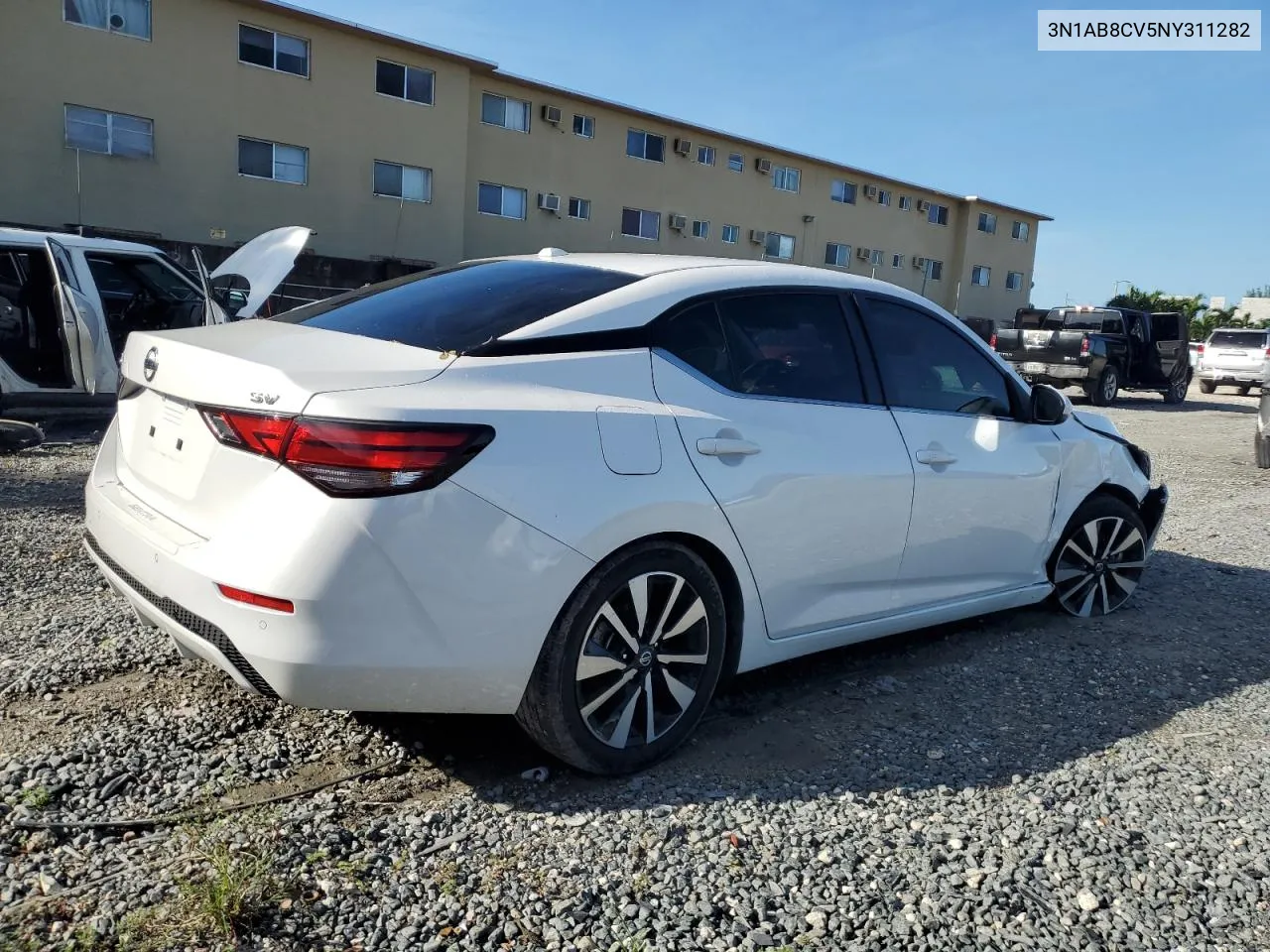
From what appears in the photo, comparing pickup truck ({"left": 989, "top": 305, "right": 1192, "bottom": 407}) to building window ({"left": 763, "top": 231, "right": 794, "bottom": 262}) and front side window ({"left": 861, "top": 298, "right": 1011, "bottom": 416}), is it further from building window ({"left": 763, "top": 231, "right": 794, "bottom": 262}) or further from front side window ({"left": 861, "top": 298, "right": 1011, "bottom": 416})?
front side window ({"left": 861, "top": 298, "right": 1011, "bottom": 416})

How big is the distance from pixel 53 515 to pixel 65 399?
3218 millimetres

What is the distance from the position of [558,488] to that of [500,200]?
26.5 meters

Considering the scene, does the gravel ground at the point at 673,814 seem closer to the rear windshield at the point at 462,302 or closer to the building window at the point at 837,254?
the rear windshield at the point at 462,302

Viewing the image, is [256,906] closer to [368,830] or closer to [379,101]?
[368,830]

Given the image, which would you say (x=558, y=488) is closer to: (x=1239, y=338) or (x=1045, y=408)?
(x=1045, y=408)

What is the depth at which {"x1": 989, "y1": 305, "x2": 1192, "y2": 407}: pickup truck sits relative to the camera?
1912cm

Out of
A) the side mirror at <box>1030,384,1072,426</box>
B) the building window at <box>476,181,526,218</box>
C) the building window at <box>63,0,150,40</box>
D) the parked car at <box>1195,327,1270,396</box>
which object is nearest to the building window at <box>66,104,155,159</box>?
the building window at <box>63,0,150,40</box>

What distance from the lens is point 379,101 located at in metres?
24.4

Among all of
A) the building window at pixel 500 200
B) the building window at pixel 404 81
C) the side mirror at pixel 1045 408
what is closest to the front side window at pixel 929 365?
the side mirror at pixel 1045 408

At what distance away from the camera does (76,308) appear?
815cm

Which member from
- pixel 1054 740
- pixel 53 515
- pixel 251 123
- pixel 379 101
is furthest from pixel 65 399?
pixel 379 101

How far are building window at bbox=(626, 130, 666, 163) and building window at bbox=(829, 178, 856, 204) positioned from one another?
8.41m

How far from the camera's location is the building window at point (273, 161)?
73.6 feet

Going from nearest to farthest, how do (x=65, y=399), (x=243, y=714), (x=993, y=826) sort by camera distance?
1. (x=993, y=826)
2. (x=243, y=714)
3. (x=65, y=399)
